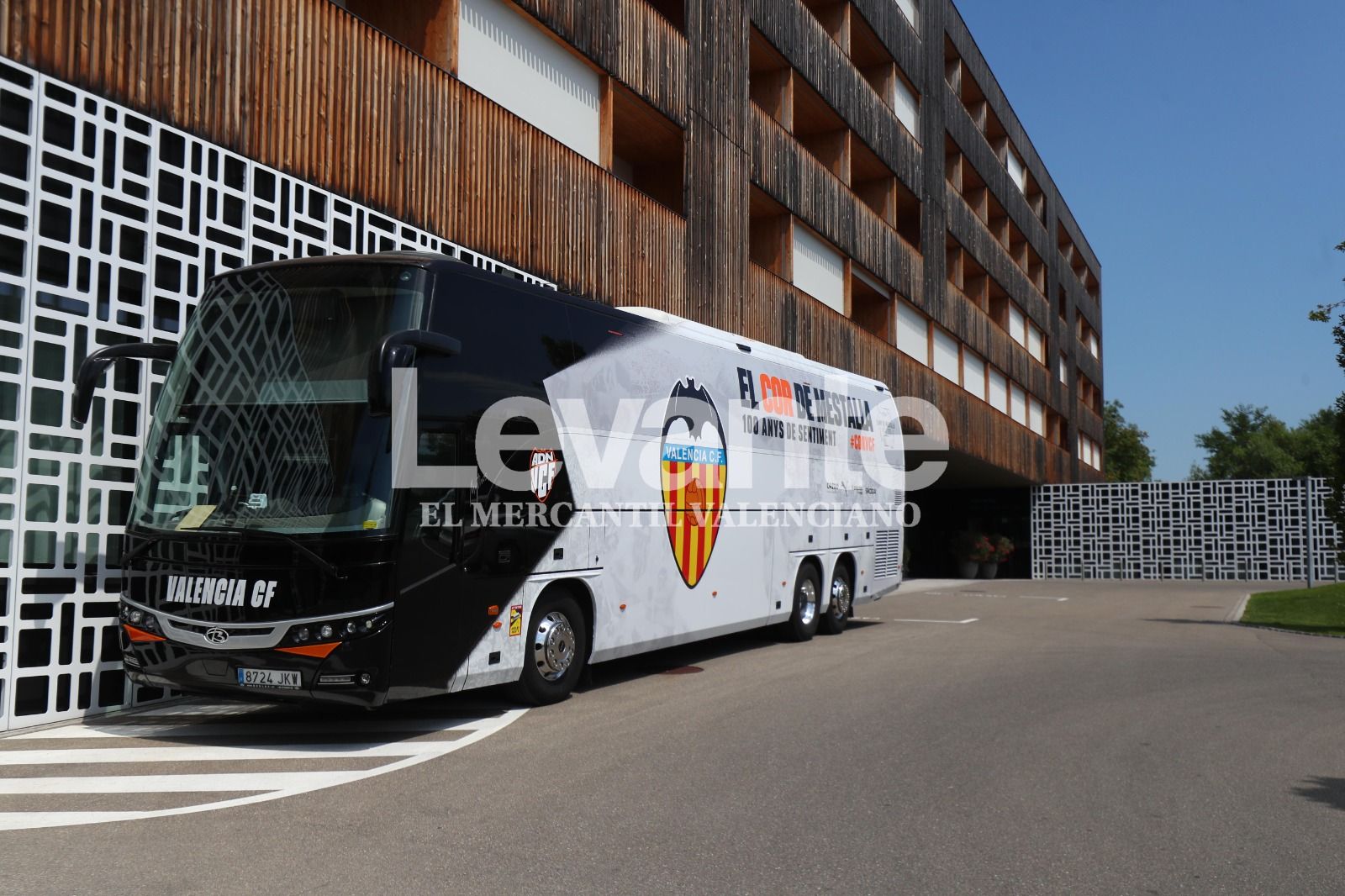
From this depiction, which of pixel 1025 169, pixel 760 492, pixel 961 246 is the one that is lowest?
pixel 760 492

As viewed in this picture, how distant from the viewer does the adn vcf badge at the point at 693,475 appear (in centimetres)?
1088

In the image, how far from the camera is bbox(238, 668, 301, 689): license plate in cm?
721

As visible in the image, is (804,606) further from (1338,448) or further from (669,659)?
(1338,448)

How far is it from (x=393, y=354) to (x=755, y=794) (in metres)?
3.37

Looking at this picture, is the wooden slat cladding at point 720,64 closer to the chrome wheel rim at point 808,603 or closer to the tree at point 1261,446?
the chrome wheel rim at point 808,603

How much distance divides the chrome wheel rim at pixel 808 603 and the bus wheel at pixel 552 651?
16.4 feet

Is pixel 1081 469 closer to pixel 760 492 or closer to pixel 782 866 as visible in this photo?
pixel 760 492

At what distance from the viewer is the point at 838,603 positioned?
1511cm

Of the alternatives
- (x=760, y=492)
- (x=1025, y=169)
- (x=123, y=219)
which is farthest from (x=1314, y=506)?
(x=123, y=219)

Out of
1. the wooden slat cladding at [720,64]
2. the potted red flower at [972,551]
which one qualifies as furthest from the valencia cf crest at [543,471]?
the potted red flower at [972,551]

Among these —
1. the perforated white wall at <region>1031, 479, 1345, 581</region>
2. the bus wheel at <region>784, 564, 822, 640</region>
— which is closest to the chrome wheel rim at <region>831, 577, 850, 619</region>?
the bus wheel at <region>784, 564, 822, 640</region>

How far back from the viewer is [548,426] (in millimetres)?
8977

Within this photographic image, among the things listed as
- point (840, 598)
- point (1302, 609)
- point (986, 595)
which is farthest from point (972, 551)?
point (840, 598)

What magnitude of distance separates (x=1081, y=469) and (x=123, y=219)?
49.2 meters
